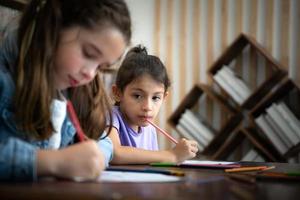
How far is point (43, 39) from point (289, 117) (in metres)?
1.98

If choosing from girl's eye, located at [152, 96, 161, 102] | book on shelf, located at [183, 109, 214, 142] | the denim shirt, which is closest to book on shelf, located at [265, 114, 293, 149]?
book on shelf, located at [183, 109, 214, 142]

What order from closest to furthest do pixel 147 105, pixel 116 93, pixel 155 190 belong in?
pixel 155 190 < pixel 147 105 < pixel 116 93

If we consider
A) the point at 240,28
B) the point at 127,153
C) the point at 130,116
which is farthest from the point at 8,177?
the point at 240,28

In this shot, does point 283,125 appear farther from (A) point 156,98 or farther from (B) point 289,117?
(A) point 156,98

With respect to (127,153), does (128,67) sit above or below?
above

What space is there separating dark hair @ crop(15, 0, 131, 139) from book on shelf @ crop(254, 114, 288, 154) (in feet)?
6.09

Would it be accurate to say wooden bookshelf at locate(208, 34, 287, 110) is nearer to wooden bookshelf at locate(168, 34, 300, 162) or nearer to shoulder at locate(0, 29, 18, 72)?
wooden bookshelf at locate(168, 34, 300, 162)

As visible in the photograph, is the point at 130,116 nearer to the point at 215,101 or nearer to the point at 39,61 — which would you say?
the point at 39,61

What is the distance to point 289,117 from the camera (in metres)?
2.46

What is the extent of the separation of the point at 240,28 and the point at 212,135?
73 cm

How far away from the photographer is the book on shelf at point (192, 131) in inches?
110

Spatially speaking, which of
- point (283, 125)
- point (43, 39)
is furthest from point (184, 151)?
point (283, 125)

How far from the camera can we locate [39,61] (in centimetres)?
76

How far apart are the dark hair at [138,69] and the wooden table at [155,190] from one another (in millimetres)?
788
